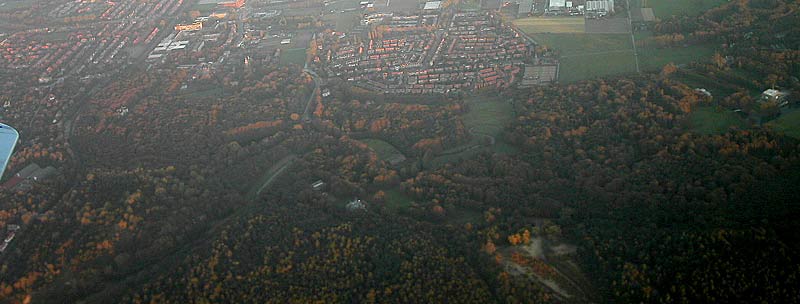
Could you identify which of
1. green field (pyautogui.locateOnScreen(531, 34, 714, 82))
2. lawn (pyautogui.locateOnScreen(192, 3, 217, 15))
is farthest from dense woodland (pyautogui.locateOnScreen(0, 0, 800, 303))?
lawn (pyautogui.locateOnScreen(192, 3, 217, 15))

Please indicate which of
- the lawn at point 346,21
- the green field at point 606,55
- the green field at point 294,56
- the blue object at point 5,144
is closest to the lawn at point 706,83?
the green field at point 606,55

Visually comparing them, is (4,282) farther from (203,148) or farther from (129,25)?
(129,25)

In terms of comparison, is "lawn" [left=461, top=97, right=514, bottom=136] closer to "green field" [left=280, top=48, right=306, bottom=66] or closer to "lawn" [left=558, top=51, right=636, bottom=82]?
"lawn" [left=558, top=51, right=636, bottom=82]

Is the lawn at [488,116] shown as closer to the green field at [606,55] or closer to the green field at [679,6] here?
the green field at [606,55]

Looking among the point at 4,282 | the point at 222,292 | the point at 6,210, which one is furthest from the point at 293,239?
the point at 6,210

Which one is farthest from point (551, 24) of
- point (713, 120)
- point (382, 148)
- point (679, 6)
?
point (382, 148)

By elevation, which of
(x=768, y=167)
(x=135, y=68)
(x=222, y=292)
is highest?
(x=135, y=68)

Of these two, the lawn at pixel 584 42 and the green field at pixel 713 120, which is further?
the lawn at pixel 584 42
